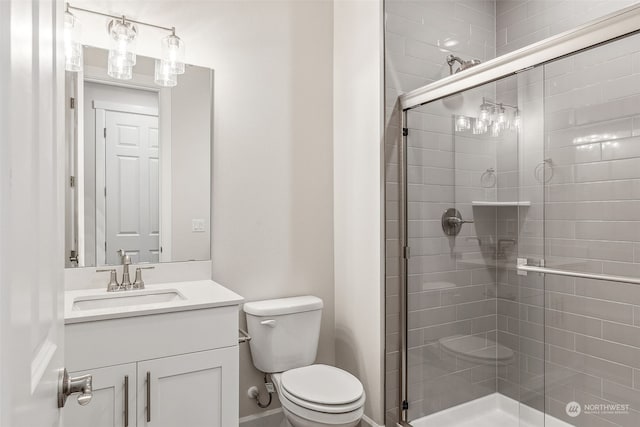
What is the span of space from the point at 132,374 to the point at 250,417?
0.93m

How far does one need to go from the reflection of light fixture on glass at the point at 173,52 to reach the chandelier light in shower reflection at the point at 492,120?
1347 mm

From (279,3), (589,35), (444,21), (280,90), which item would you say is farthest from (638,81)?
(279,3)

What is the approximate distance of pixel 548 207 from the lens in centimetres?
171

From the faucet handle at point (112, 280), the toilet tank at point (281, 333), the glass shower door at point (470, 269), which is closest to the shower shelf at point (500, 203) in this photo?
the glass shower door at point (470, 269)

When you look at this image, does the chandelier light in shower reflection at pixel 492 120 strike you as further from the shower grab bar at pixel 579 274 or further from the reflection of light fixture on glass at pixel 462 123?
the shower grab bar at pixel 579 274

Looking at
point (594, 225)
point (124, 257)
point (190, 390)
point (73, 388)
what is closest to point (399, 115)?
point (594, 225)

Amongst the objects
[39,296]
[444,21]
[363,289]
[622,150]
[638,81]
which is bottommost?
[363,289]

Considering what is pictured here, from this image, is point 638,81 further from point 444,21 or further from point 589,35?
point 444,21

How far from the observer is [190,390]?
1586 mm

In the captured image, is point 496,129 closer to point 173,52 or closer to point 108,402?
point 173,52

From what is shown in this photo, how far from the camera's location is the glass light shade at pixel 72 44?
170cm

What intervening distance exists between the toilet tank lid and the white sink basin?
387mm

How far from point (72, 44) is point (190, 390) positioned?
4.89 feet

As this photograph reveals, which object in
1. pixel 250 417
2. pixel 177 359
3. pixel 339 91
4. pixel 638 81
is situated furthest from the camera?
pixel 339 91
